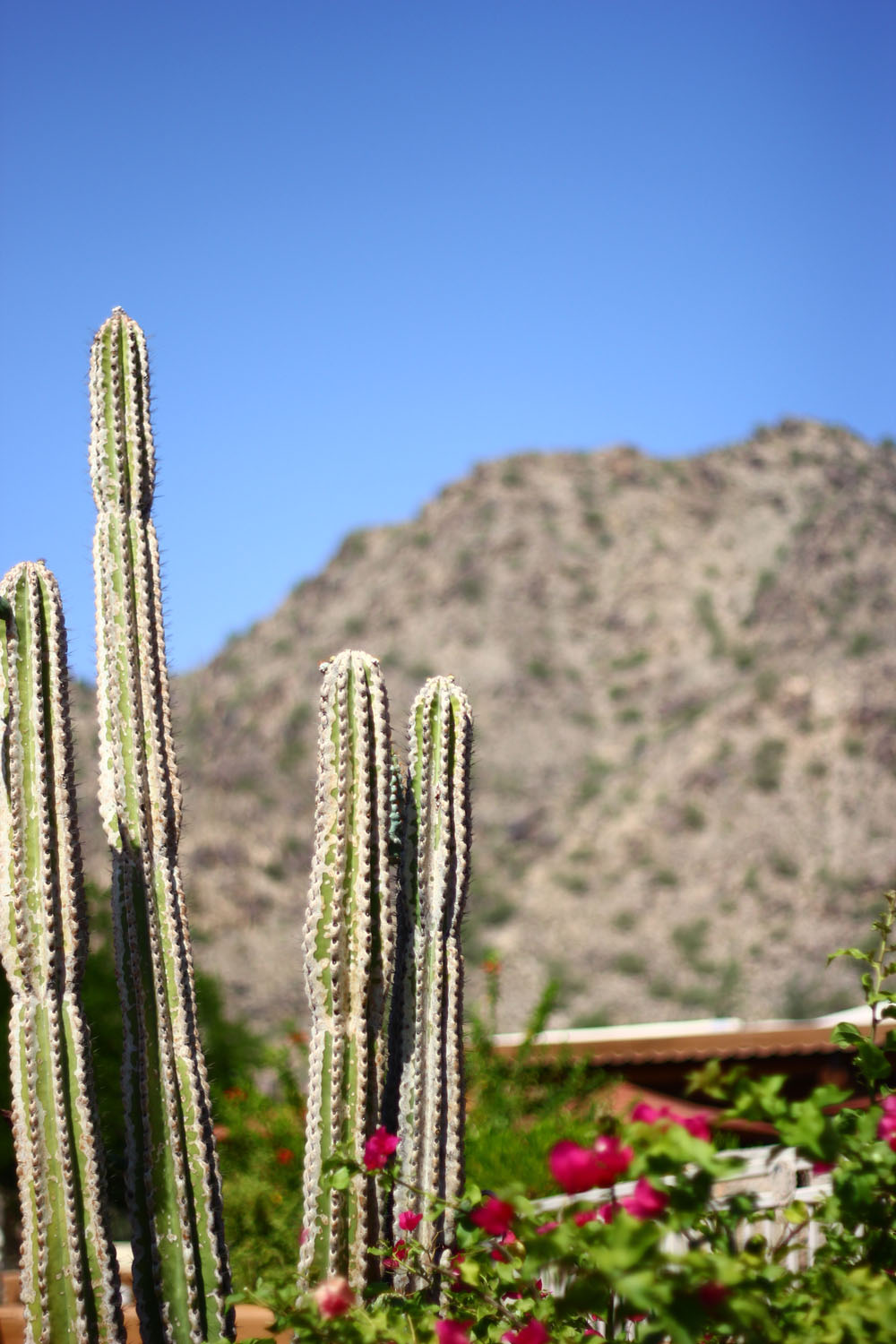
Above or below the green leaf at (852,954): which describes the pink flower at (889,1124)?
below

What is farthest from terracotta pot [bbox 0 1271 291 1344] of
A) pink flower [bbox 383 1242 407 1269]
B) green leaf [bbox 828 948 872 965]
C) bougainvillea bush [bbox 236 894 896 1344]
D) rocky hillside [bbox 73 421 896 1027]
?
rocky hillside [bbox 73 421 896 1027]

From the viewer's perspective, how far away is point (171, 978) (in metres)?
3.81

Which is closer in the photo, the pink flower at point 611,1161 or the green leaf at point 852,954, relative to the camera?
the pink flower at point 611,1161

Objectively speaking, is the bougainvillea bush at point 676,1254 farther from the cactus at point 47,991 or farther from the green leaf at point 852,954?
the cactus at point 47,991

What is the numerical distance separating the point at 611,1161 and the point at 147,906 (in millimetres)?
2096

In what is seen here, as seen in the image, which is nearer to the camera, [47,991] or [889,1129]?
[889,1129]

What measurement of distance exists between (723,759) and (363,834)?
93.0ft

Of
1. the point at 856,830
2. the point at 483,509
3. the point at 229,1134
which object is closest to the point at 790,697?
the point at 856,830

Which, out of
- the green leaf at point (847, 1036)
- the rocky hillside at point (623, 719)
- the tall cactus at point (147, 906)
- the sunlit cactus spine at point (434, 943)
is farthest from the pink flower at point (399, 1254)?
the rocky hillside at point (623, 719)

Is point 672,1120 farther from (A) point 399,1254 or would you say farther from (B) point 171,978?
(B) point 171,978

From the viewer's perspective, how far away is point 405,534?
45719 millimetres

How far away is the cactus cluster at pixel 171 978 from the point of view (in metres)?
3.53

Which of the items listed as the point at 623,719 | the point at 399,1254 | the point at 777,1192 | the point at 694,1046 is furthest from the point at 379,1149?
the point at 623,719

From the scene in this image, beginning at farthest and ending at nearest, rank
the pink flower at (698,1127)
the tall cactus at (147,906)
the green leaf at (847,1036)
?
1. the tall cactus at (147,906)
2. the green leaf at (847,1036)
3. the pink flower at (698,1127)
